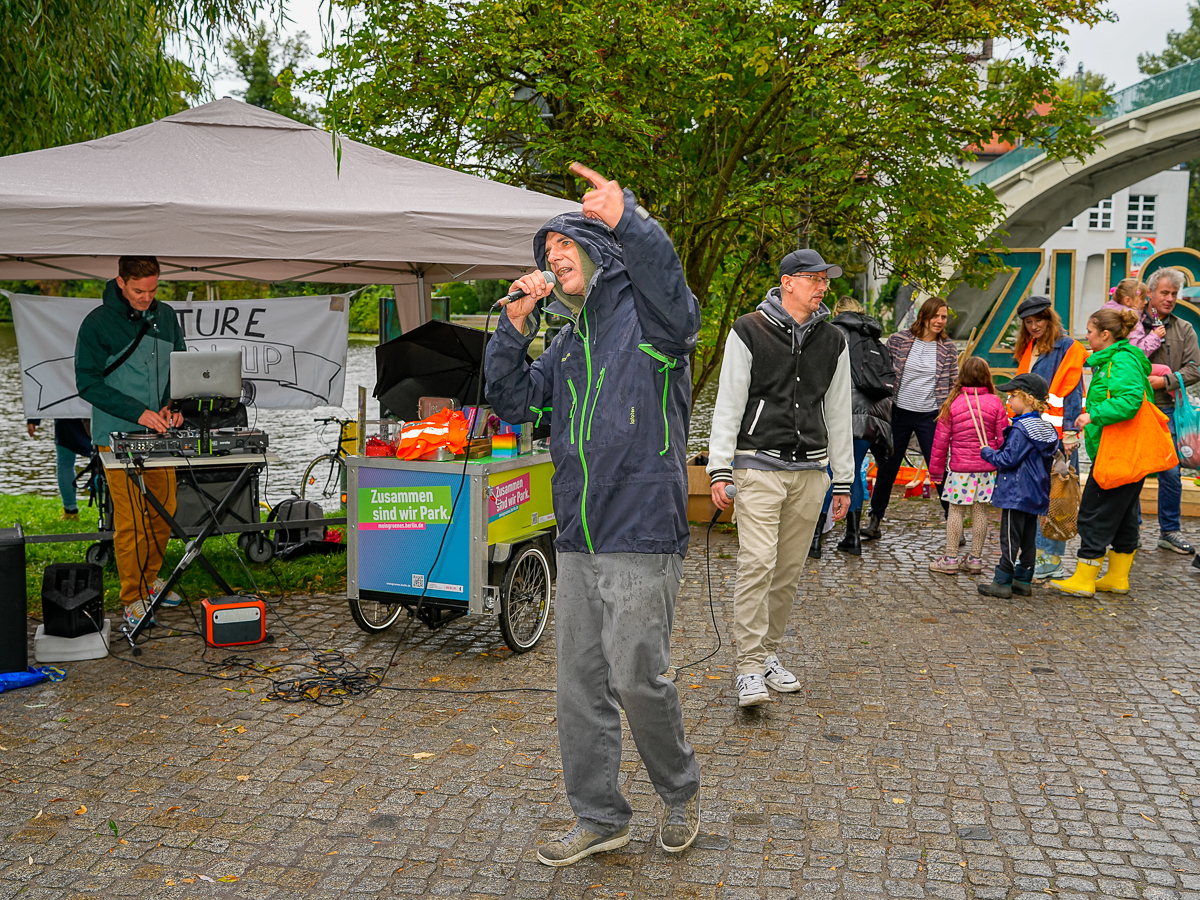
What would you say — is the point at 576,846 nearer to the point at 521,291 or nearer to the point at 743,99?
the point at 521,291

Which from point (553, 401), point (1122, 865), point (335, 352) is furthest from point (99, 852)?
point (335, 352)

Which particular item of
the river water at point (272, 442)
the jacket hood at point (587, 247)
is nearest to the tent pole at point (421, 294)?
the river water at point (272, 442)

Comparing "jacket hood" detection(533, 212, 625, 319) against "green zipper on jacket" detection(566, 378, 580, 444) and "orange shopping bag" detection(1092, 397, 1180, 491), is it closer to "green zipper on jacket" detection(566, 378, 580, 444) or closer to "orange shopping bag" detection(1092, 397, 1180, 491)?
"green zipper on jacket" detection(566, 378, 580, 444)

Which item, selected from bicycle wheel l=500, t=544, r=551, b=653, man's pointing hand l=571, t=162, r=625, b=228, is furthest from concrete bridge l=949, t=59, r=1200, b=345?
man's pointing hand l=571, t=162, r=625, b=228

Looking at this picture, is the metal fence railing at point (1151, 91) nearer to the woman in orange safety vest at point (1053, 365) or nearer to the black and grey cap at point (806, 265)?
A: the woman in orange safety vest at point (1053, 365)

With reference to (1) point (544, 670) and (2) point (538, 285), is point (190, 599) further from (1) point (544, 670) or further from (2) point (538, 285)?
(2) point (538, 285)

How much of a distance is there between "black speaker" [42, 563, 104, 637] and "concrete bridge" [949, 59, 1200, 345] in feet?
63.5

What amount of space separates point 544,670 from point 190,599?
262cm

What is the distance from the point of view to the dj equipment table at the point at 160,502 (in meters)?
5.88

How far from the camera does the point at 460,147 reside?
32.2 ft

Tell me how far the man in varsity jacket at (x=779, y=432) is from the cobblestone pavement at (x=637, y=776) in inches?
23.7

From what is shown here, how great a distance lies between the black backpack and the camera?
834 centimetres

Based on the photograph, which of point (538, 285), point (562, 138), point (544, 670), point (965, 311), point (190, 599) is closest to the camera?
point (538, 285)

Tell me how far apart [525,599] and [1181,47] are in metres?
79.8
